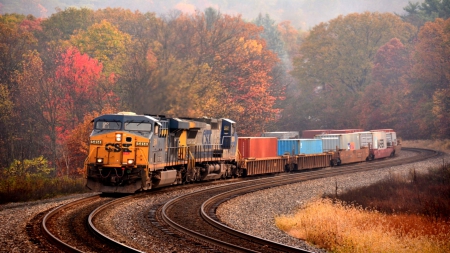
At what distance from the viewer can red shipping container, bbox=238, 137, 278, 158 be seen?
116 feet

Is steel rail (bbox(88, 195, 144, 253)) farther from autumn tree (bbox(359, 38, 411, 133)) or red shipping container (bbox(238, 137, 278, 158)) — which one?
autumn tree (bbox(359, 38, 411, 133))

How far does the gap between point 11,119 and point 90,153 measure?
89.5 feet

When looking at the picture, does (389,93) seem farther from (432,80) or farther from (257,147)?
(257,147)

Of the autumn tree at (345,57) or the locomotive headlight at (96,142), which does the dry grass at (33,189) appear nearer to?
the locomotive headlight at (96,142)

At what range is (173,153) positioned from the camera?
2577cm

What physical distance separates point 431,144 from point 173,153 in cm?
4849

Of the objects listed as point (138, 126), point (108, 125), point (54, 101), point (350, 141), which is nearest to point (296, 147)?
point (350, 141)

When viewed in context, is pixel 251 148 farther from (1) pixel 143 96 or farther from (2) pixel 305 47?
(2) pixel 305 47

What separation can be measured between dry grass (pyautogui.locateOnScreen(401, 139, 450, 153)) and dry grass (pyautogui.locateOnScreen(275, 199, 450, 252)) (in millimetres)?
43771

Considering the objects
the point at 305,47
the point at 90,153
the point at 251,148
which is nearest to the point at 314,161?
the point at 251,148

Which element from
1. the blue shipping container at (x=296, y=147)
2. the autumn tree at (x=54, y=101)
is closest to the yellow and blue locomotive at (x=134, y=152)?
the blue shipping container at (x=296, y=147)

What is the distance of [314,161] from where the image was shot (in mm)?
43562

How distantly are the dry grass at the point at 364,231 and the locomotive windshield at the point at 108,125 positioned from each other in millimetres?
8743

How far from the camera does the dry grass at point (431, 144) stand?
2398 inches
